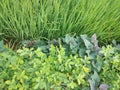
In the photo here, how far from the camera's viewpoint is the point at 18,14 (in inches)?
64.9

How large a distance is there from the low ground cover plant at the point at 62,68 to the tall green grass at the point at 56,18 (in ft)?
0.50

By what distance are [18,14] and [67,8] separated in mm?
299

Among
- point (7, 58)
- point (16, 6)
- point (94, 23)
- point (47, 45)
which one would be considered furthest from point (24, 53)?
point (94, 23)

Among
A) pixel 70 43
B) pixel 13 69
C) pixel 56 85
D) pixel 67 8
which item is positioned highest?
pixel 67 8

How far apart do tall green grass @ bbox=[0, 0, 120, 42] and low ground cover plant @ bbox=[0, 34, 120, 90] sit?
153mm

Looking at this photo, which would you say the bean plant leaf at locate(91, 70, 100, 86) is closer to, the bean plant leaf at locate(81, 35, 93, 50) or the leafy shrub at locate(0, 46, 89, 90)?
the leafy shrub at locate(0, 46, 89, 90)

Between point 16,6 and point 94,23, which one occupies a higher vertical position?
point 16,6

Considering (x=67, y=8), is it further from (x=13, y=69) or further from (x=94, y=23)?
(x=13, y=69)

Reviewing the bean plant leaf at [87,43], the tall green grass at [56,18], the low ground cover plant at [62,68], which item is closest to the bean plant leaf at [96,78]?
the low ground cover plant at [62,68]

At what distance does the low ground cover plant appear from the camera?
1.38 metres

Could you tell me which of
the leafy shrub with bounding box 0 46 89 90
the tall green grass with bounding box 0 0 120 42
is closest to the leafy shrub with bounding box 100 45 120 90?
the leafy shrub with bounding box 0 46 89 90

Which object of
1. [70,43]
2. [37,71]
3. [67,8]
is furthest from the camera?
[67,8]

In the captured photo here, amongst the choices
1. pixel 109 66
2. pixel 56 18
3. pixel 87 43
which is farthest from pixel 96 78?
pixel 56 18

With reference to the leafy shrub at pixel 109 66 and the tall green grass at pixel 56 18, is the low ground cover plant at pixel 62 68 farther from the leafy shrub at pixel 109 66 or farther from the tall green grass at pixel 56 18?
the tall green grass at pixel 56 18
